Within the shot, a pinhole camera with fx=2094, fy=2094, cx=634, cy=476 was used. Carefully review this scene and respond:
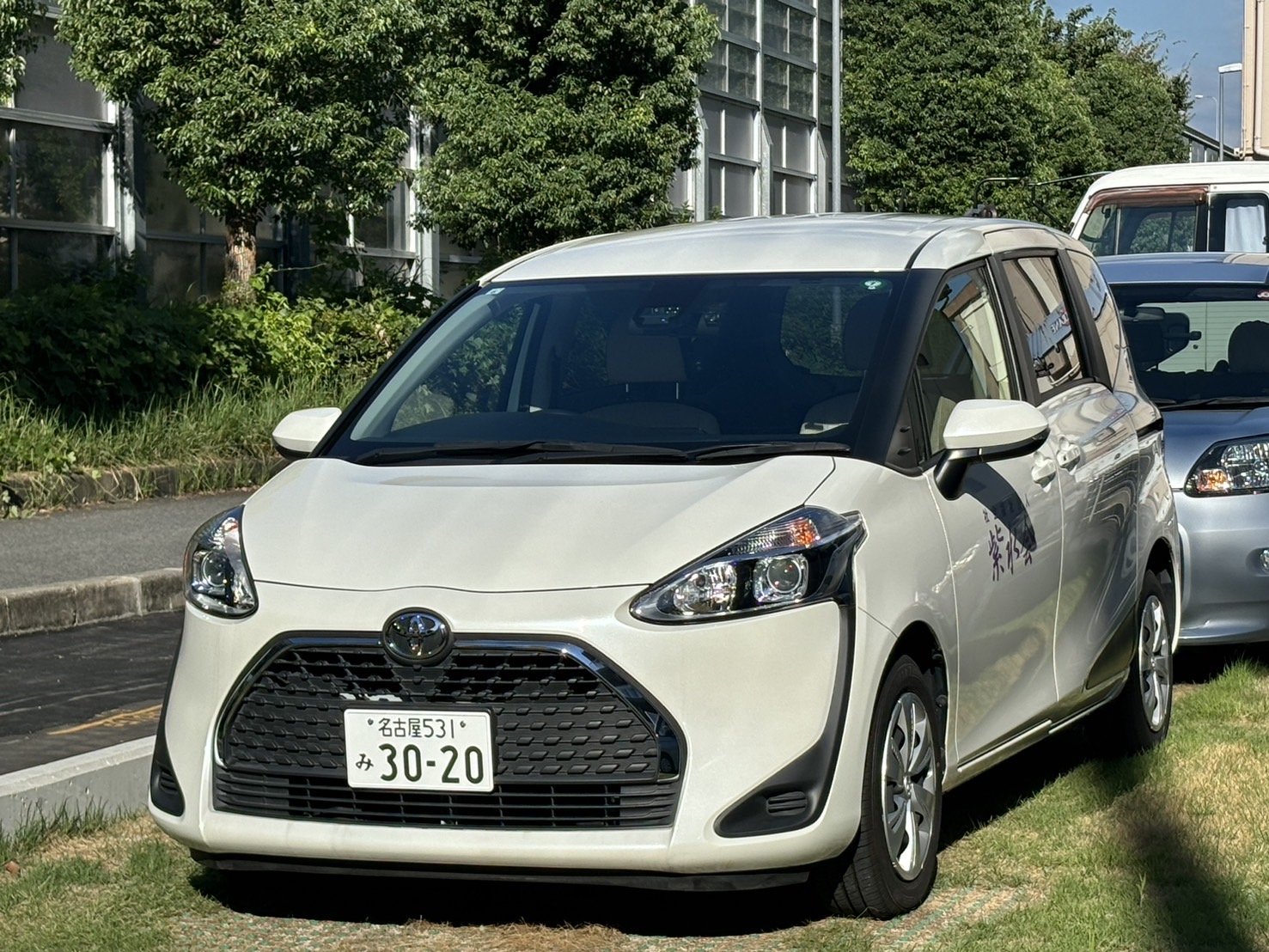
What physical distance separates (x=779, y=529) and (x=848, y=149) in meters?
41.5

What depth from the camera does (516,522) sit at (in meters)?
4.64

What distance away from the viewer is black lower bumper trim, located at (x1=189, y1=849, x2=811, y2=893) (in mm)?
4453

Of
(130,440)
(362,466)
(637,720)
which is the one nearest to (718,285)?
(362,466)

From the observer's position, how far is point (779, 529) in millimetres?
4543

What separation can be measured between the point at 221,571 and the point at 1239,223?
45.2 feet

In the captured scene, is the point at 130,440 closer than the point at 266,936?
No

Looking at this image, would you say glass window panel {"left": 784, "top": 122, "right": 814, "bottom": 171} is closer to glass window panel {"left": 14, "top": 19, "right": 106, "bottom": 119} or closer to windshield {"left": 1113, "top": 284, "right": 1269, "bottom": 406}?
glass window panel {"left": 14, "top": 19, "right": 106, "bottom": 119}

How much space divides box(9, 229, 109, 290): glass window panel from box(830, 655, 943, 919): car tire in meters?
17.0

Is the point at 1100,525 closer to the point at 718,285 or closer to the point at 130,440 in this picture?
the point at 718,285

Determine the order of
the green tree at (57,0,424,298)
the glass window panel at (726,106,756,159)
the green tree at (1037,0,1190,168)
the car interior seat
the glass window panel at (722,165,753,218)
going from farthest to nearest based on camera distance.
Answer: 1. the green tree at (1037,0,1190,168)
2. the glass window panel at (722,165,753,218)
3. the glass window panel at (726,106,756,159)
4. the green tree at (57,0,424,298)
5. the car interior seat

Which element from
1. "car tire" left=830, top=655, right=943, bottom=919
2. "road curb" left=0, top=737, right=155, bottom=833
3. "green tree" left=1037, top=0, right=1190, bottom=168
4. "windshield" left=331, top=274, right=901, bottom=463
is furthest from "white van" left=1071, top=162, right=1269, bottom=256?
"green tree" left=1037, top=0, right=1190, bottom=168

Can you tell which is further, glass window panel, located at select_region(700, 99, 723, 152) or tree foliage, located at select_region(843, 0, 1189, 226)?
tree foliage, located at select_region(843, 0, 1189, 226)

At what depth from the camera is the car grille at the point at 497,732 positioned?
14.3 feet

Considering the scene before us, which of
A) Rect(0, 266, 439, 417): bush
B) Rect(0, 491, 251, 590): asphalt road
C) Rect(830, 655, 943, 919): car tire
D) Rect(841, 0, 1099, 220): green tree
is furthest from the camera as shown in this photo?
Rect(841, 0, 1099, 220): green tree
